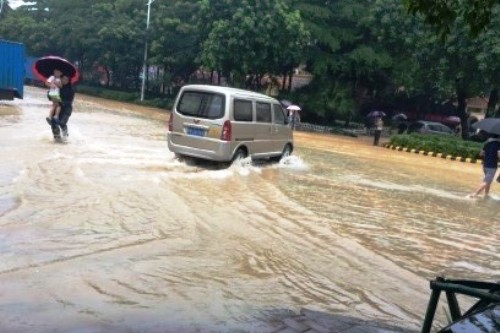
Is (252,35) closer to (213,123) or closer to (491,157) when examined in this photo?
(213,123)

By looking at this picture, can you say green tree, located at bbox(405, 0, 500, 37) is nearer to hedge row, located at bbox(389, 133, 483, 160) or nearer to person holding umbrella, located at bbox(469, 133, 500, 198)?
person holding umbrella, located at bbox(469, 133, 500, 198)

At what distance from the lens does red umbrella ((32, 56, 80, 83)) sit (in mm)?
15789

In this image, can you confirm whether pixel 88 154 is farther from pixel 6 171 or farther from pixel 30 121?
pixel 30 121

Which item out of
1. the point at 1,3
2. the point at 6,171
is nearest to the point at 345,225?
the point at 6,171

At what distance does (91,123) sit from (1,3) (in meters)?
52.4

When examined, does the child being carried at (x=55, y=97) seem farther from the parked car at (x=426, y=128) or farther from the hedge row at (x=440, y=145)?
the parked car at (x=426, y=128)

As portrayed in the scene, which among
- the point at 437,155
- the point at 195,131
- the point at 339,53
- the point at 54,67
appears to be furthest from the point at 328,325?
the point at 339,53

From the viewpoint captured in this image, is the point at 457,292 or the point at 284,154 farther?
the point at 284,154

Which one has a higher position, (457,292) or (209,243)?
(457,292)

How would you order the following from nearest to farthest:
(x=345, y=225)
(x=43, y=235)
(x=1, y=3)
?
(x=43, y=235) → (x=345, y=225) → (x=1, y=3)

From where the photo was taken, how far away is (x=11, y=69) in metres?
26.3

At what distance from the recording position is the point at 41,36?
54.9 meters

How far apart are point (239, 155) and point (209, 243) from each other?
20.5 ft

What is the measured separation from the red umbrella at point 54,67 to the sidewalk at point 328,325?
12.4 metres
